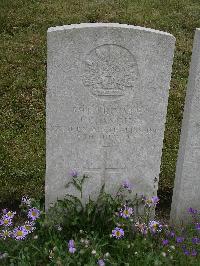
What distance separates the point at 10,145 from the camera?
509 centimetres

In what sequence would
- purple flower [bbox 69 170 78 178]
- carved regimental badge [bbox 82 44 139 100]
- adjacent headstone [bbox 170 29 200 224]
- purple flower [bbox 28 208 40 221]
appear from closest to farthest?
carved regimental badge [bbox 82 44 139 100]
adjacent headstone [bbox 170 29 200 224]
purple flower [bbox 28 208 40 221]
purple flower [bbox 69 170 78 178]

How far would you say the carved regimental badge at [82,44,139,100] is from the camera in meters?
3.44

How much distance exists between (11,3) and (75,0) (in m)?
1.05

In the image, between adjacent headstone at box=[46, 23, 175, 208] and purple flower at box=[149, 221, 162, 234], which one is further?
purple flower at box=[149, 221, 162, 234]

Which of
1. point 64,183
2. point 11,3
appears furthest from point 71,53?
point 11,3

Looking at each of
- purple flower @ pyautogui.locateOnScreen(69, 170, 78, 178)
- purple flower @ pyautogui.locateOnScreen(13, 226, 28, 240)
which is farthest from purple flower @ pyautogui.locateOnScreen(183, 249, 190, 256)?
purple flower @ pyautogui.locateOnScreen(13, 226, 28, 240)

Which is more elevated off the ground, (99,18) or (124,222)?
(99,18)

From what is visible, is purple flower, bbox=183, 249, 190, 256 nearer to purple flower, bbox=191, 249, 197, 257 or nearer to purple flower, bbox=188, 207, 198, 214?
purple flower, bbox=191, 249, 197, 257

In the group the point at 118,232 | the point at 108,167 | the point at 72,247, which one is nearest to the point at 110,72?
the point at 108,167

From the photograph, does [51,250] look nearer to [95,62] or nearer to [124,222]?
[124,222]

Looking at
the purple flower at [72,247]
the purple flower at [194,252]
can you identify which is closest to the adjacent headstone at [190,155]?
the purple flower at [194,252]

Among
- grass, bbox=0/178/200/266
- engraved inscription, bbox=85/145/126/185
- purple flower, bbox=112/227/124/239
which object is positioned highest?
engraved inscription, bbox=85/145/126/185

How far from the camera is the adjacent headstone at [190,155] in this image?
355 cm

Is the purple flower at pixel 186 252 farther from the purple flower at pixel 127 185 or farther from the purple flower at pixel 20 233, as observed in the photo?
the purple flower at pixel 20 233
